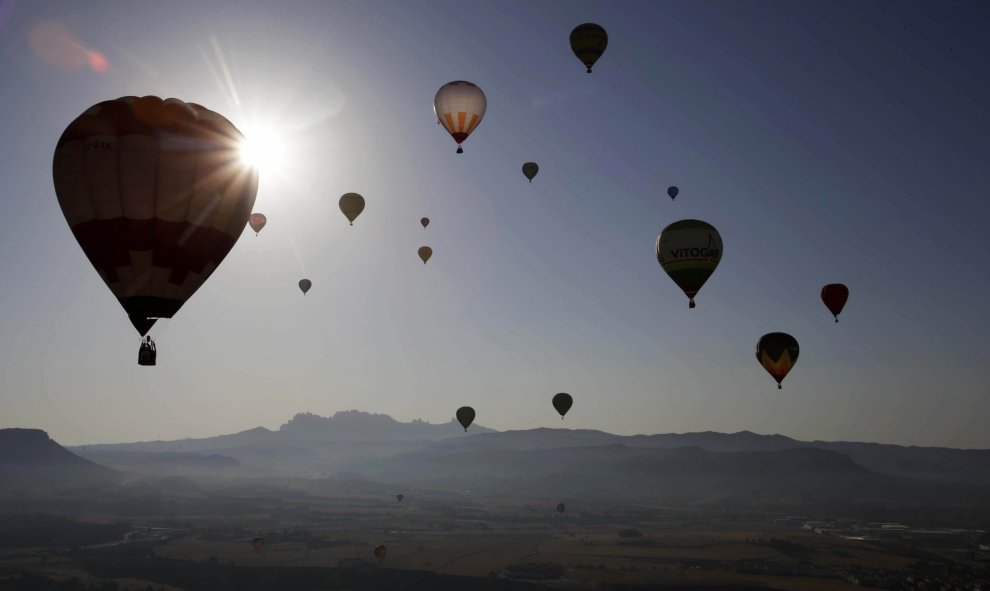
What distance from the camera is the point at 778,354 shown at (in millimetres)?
51750

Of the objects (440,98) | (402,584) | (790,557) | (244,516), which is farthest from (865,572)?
(244,516)

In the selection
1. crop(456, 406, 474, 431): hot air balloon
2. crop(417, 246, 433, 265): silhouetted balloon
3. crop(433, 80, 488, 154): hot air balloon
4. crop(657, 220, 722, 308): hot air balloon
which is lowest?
crop(456, 406, 474, 431): hot air balloon

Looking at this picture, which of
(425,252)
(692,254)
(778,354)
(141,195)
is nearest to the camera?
(141,195)

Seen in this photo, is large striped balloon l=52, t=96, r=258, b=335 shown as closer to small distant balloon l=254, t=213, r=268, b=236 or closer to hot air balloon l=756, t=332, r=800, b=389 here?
small distant balloon l=254, t=213, r=268, b=236

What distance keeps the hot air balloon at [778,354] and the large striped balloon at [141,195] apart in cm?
3743

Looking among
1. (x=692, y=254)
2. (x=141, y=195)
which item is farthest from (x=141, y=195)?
(x=692, y=254)

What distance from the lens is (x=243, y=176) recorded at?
29391mm

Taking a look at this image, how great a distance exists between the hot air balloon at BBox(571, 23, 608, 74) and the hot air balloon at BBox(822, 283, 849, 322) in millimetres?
20921

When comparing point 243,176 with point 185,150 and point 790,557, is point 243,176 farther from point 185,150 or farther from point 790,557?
point 790,557

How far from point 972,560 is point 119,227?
134335 millimetres

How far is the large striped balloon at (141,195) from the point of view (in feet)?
87.5

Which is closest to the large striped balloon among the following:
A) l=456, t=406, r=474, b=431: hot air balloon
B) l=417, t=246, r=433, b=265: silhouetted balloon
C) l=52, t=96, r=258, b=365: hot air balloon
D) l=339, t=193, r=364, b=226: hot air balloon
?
l=52, t=96, r=258, b=365: hot air balloon

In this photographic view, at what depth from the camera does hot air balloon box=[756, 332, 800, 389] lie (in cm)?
5150

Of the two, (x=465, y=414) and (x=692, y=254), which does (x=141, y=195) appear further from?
(x=465, y=414)
